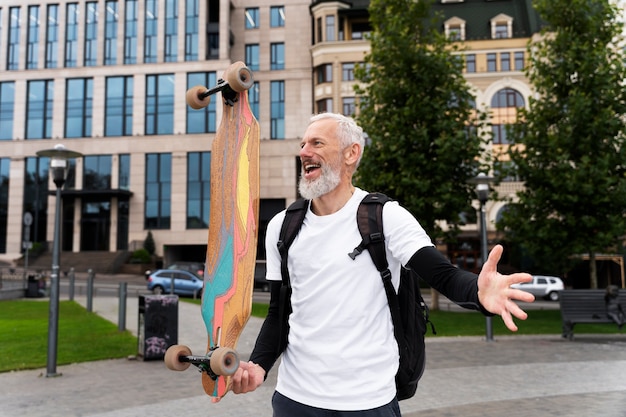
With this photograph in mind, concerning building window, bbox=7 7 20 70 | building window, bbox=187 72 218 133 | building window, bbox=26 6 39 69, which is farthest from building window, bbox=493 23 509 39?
building window, bbox=7 7 20 70

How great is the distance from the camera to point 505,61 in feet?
142

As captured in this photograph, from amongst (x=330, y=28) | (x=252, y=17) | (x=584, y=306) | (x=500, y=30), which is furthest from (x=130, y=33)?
(x=584, y=306)

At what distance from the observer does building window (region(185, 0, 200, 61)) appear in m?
49.4

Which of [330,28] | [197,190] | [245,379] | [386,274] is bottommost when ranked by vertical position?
[245,379]

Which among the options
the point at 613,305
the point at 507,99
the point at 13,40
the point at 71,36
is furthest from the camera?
the point at 13,40

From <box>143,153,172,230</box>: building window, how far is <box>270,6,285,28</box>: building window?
616 inches

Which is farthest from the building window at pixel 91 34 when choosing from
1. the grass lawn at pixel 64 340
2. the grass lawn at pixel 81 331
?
the grass lawn at pixel 64 340

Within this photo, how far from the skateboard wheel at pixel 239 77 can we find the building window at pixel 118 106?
5039 cm

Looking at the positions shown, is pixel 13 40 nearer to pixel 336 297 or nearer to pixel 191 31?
pixel 191 31

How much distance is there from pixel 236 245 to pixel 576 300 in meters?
12.7

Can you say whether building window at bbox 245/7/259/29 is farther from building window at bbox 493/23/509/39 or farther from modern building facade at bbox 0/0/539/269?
building window at bbox 493/23/509/39

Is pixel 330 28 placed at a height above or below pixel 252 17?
below

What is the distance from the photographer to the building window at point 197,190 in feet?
159

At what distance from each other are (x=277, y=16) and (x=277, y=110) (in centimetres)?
912
